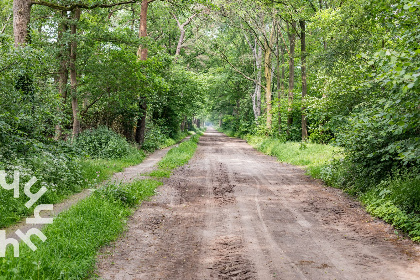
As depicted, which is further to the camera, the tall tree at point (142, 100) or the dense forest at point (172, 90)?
the tall tree at point (142, 100)

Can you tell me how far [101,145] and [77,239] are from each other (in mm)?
11486

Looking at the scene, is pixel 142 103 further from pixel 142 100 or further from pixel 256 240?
pixel 256 240

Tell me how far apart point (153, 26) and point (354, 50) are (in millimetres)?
20043

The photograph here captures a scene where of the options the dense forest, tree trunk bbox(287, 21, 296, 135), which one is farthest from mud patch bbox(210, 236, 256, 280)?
tree trunk bbox(287, 21, 296, 135)

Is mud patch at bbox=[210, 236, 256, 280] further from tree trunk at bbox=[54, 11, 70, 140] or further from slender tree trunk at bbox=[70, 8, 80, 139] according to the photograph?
slender tree trunk at bbox=[70, 8, 80, 139]

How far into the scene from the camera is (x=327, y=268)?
4633 millimetres

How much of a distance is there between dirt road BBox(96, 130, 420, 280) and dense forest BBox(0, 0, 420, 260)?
112 cm

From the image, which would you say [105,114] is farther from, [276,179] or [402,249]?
[402,249]

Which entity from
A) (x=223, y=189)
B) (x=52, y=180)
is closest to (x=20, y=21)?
(x=52, y=180)

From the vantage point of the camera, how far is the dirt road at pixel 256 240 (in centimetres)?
458

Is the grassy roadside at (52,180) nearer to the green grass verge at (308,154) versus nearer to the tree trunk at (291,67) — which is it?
the green grass verge at (308,154)
